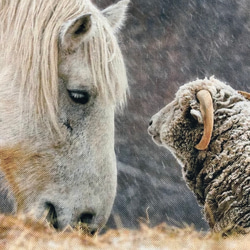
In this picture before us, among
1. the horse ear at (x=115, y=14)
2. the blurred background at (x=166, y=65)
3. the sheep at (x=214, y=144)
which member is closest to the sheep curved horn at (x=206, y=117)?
the sheep at (x=214, y=144)

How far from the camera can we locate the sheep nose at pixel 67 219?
268cm

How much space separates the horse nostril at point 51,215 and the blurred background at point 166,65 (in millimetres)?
4597

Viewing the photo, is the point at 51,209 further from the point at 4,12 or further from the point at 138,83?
the point at 138,83

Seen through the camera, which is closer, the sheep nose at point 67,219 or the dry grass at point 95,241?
the dry grass at point 95,241

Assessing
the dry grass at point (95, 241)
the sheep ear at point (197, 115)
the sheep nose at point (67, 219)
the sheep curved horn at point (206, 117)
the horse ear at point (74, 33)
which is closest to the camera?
the dry grass at point (95, 241)

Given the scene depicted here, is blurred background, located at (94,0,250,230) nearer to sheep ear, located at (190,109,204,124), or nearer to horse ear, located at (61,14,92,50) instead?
sheep ear, located at (190,109,204,124)

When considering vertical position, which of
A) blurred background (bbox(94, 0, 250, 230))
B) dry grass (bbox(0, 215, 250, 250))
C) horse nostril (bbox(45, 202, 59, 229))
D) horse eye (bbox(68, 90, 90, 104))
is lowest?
blurred background (bbox(94, 0, 250, 230))

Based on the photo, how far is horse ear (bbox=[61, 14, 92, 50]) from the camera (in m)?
2.81

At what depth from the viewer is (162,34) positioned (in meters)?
7.51

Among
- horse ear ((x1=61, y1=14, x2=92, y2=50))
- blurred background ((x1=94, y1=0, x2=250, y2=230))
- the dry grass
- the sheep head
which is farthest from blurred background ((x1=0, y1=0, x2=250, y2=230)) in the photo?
the dry grass

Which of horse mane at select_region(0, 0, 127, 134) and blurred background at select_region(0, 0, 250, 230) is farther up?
horse mane at select_region(0, 0, 127, 134)

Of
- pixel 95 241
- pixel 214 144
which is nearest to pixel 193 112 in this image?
pixel 214 144

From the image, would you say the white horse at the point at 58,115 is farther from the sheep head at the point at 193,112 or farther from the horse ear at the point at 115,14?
the sheep head at the point at 193,112

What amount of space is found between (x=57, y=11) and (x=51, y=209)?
3.24 feet
